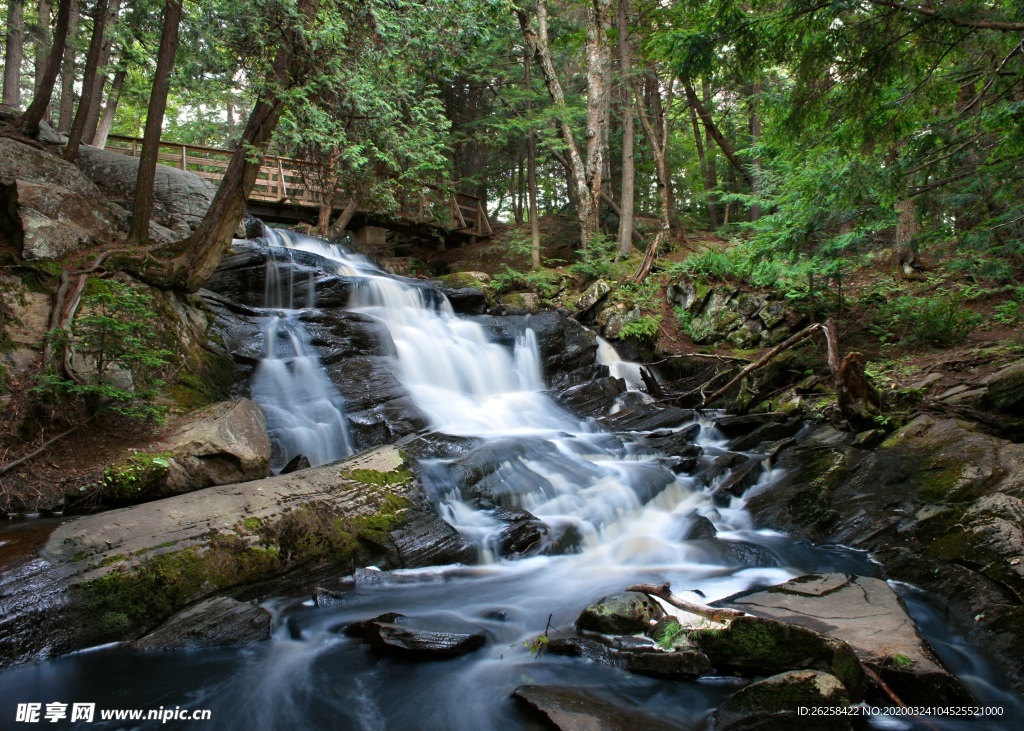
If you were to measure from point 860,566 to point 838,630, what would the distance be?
201cm

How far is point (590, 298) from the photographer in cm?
1498

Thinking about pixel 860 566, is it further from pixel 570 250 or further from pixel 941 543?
pixel 570 250

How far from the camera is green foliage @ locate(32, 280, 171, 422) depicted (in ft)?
20.1

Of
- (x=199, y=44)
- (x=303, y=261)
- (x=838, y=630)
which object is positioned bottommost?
(x=838, y=630)

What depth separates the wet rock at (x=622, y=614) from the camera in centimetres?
414

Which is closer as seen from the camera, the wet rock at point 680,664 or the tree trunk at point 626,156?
the wet rock at point 680,664

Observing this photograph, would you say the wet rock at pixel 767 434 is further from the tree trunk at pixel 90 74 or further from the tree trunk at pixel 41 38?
the tree trunk at pixel 41 38

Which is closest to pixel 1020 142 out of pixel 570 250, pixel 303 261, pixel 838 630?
pixel 838 630

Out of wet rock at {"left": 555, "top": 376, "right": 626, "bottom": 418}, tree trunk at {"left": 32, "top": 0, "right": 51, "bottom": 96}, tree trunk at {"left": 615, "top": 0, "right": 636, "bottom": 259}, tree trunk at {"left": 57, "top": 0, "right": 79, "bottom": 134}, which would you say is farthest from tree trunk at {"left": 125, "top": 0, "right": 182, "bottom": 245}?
tree trunk at {"left": 615, "top": 0, "right": 636, "bottom": 259}

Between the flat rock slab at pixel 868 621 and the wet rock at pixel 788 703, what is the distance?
Result: 48 centimetres

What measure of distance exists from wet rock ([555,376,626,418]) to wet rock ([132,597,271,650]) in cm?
759

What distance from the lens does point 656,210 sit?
2477cm

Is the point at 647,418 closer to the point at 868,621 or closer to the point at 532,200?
the point at 868,621

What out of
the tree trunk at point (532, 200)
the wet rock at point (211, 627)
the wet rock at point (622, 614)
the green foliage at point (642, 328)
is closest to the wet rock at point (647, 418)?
the green foliage at point (642, 328)
